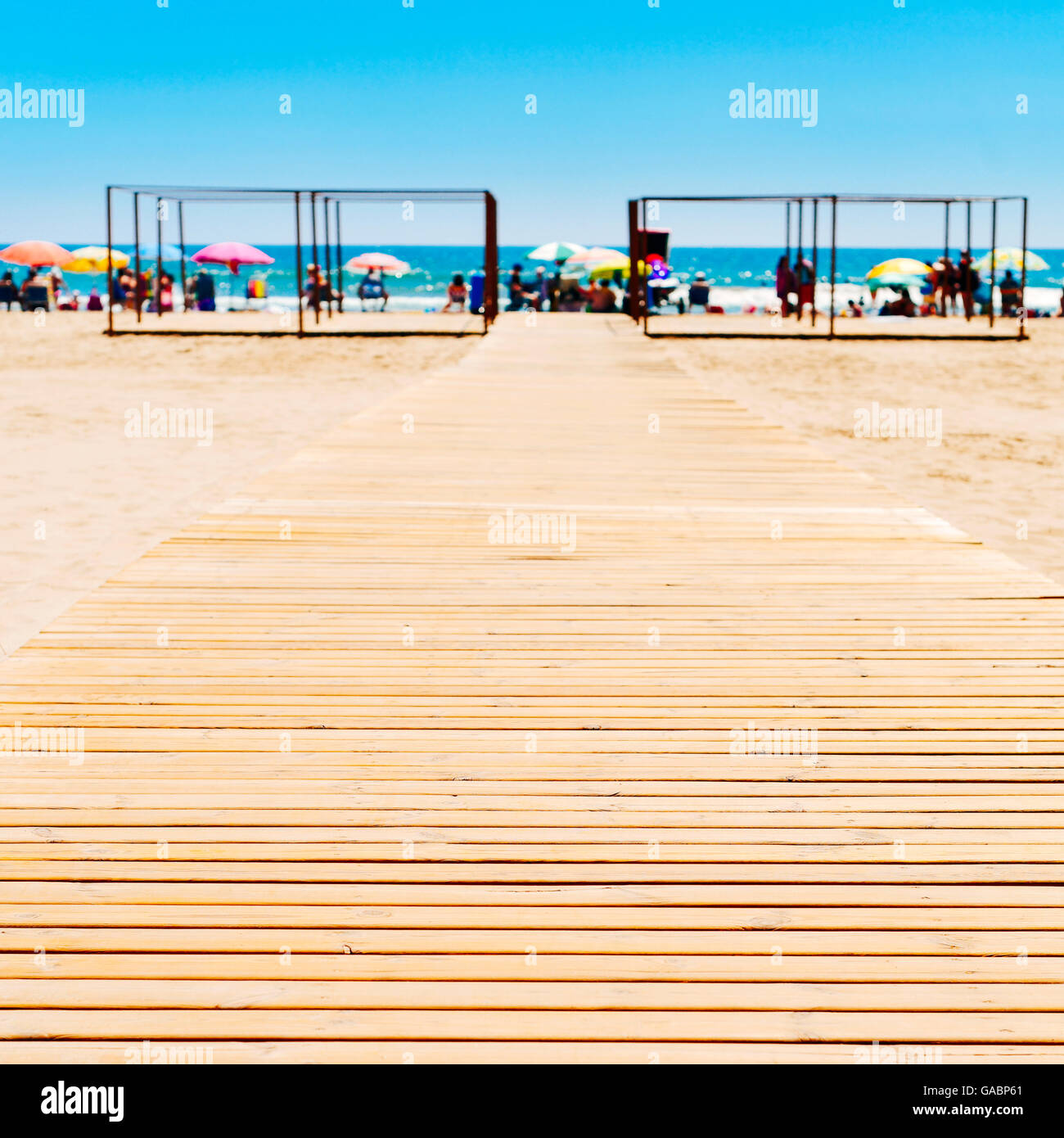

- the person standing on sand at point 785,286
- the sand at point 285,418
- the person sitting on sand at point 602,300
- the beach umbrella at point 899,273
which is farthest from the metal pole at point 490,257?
the beach umbrella at point 899,273

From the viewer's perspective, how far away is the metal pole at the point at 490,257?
19625 millimetres

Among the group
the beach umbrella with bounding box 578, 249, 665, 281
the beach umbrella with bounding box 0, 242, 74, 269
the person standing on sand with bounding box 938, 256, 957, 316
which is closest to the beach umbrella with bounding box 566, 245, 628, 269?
the beach umbrella with bounding box 578, 249, 665, 281

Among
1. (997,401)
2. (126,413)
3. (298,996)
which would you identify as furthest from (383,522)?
(997,401)

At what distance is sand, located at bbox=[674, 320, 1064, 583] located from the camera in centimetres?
801

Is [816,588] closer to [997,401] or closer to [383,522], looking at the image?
[383,522]

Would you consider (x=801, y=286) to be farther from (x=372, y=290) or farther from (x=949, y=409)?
(x=372, y=290)

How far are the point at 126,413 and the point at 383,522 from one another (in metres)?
8.00

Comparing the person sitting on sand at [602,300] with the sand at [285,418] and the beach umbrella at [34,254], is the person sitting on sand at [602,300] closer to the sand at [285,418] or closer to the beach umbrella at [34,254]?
the sand at [285,418]

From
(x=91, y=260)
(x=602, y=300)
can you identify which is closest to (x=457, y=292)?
(x=602, y=300)

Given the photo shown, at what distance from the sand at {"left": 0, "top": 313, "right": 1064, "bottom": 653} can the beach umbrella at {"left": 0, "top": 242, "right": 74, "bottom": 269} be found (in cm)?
808

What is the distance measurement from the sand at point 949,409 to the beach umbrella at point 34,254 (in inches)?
720

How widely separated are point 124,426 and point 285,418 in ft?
5.37
